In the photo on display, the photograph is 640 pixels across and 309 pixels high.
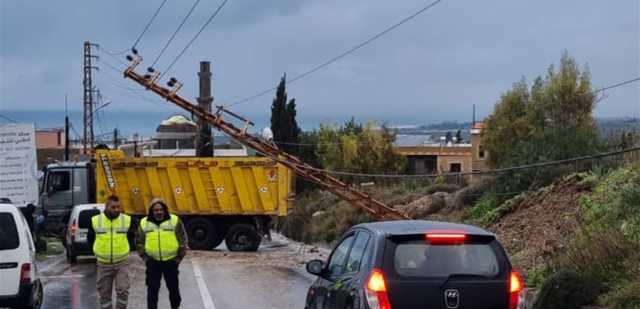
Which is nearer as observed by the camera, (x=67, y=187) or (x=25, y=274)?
(x=25, y=274)

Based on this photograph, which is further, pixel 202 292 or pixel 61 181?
pixel 61 181

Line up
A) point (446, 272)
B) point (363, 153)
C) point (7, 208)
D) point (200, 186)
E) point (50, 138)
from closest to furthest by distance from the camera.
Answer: point (446, 272) → point (7, 208) → point (200, 186) → point (363, 153) → point (50, 138)

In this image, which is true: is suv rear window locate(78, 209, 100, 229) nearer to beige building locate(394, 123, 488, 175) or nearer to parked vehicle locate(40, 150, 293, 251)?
parked vehicle locate(40, 150, 293, 251)

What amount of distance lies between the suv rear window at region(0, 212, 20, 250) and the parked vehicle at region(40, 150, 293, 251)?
17.7 metres

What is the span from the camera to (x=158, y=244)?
13.0m

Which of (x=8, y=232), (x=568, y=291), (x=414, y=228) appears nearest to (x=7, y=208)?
(x=8, y=232)

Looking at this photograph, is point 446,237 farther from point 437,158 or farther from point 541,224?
point 437,158

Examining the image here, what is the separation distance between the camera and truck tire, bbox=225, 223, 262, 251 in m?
31.4

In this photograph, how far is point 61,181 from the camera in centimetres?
3278

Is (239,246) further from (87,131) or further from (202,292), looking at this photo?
(87,131)

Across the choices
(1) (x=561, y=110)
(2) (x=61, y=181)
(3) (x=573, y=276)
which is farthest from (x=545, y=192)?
(1) (x=561, y=110)

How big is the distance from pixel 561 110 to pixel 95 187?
81.4 ft

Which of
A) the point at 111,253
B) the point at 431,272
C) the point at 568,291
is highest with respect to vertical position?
the point at 431,272

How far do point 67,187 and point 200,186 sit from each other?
16.2 feet
